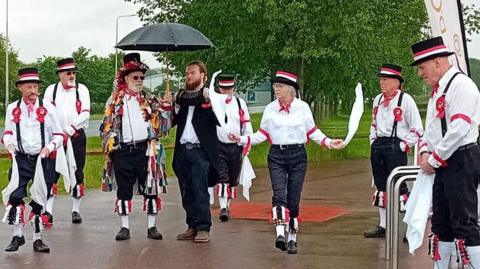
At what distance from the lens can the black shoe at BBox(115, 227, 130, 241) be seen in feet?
30.4

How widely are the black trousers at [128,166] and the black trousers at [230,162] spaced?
6.58ft

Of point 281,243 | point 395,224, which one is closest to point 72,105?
point 281,243

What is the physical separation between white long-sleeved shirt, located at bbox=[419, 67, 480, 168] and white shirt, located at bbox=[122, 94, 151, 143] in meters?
4.07

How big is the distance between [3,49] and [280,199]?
64.3 meters

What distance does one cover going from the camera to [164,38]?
9039 millimetres

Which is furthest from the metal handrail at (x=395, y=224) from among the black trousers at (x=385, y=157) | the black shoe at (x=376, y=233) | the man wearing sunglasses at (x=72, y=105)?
the man wearing sunglasses at (x=72, y=105)

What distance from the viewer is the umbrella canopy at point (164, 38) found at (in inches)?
353

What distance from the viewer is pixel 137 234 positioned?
→ 977cm

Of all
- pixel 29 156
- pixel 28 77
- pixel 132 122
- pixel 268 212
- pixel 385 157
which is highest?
pixel 28 77

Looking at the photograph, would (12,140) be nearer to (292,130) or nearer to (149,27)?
(149,27)

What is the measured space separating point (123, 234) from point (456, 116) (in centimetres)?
475

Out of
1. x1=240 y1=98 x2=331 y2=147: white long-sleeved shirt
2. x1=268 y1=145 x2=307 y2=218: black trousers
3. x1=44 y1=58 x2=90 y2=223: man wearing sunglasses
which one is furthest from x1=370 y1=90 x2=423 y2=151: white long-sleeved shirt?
x1=44 y1=58 x2=90 y2=223: man wearing sunglasses

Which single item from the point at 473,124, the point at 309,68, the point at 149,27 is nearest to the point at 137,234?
the point at 149,27

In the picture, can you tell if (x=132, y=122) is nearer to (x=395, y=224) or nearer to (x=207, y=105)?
(x=207, y=105)
